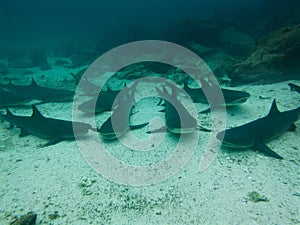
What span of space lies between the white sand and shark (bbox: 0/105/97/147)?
54 cm

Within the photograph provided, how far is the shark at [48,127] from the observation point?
4578 mm

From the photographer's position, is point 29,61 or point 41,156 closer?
point 41,156

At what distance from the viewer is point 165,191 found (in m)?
3.02

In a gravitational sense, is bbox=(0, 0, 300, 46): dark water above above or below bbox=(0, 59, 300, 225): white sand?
above

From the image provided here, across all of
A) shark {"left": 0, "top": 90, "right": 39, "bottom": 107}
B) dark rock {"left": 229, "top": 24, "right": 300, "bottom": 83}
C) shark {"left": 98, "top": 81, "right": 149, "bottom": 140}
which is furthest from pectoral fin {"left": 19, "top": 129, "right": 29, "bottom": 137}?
dark rock {"left": 229, "top": 24, "right": 300, "bottom": 83}

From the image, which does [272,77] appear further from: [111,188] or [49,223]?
[49,223]

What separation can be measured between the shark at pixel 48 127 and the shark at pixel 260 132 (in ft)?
9.75

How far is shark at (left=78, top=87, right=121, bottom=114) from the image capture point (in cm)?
590

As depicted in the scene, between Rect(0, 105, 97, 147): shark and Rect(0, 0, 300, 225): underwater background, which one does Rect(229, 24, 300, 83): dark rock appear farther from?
Rect(0, 105, 97, 147): shark

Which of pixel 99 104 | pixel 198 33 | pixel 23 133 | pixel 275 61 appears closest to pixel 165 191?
pixel 99 104

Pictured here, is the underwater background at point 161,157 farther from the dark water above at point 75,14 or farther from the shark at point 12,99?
the dark water above at point 75,14

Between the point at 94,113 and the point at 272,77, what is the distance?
247 inches

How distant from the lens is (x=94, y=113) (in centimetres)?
625

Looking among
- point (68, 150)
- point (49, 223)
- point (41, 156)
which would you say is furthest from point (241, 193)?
point (41, 156)
